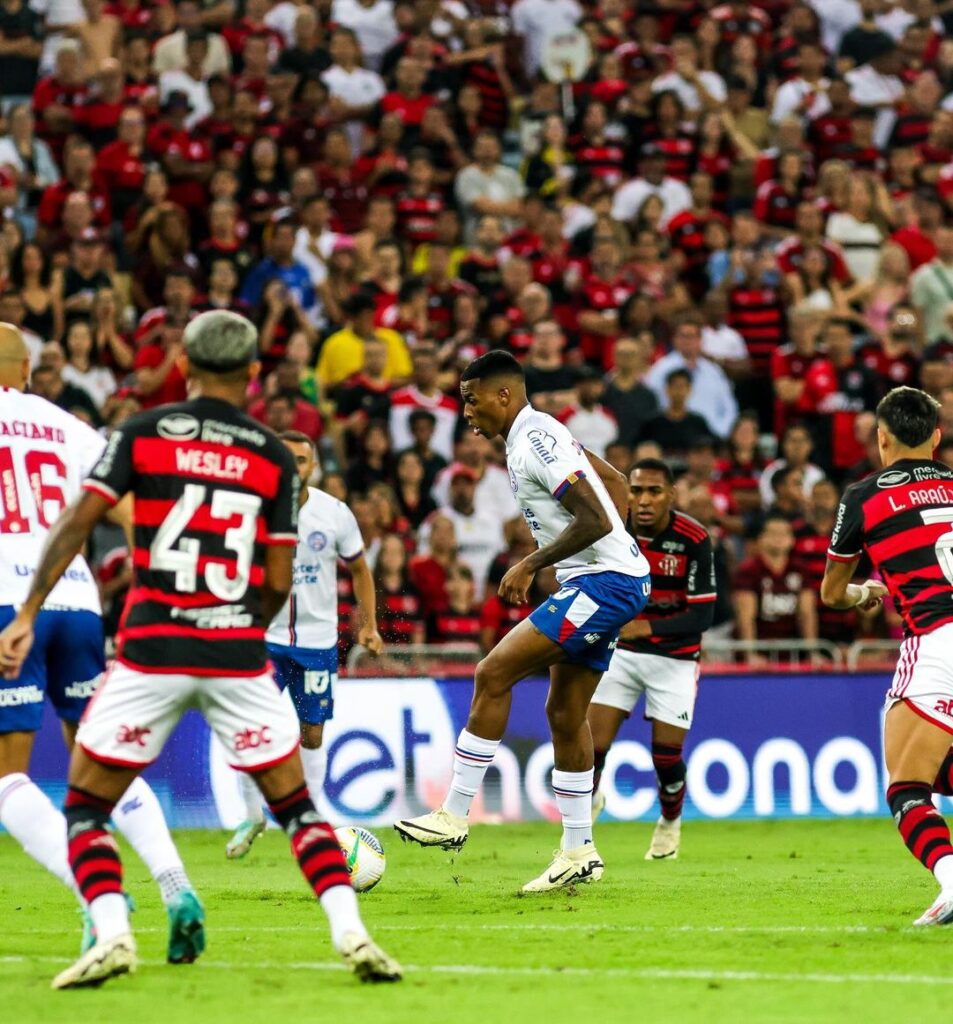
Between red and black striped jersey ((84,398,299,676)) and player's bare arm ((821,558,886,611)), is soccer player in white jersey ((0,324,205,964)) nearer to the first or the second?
red and black striped jersey ((84,398,299,676))

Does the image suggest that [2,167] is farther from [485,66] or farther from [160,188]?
[485,66]

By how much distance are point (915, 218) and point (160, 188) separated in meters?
9.08

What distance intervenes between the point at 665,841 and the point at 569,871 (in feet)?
9.32

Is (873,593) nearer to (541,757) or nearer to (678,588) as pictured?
(678,588)

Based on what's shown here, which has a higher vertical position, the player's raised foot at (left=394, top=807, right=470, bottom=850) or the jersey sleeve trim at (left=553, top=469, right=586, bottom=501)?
the jersey sleeve trim at (left=553, top=469, right=586, bottom=501)

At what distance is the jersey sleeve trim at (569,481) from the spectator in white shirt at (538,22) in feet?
53.2

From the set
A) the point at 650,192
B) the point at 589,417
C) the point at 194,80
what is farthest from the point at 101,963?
the point at 650,192

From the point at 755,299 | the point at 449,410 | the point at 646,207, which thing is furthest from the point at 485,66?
the point at 449,410

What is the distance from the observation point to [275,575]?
7438 millimetres

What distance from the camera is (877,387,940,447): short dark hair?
9.33m

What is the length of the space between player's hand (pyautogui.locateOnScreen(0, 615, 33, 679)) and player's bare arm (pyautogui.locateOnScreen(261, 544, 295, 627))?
0.88 meters

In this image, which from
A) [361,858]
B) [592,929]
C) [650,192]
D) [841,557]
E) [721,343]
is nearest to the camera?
[592,929]

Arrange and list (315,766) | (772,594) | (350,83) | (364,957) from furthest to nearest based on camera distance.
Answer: (350,83) → (772,594) → (315,766) → (364,957)

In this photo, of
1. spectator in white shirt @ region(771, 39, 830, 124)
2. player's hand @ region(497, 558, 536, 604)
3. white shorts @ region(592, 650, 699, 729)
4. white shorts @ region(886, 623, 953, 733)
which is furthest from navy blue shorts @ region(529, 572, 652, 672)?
spectator in white shirt @ region(771, 39, 830, 124)
